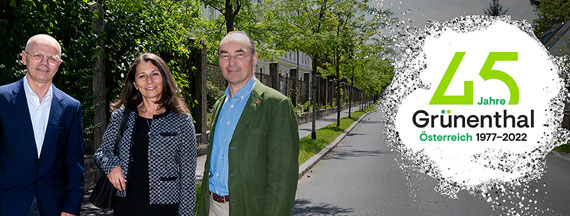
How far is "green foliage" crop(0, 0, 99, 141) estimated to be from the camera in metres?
6.07

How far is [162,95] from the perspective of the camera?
328cm

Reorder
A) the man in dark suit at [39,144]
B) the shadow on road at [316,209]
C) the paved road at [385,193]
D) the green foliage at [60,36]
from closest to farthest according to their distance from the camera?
the man in dark suit at [39,144]
the green foliage at [60,36]
the shadow on road at [316,209]
the paved road at [385,193]

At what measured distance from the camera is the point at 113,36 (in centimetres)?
847

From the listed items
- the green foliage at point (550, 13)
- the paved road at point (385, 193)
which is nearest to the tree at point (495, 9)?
the green foliage at point (550, 13)

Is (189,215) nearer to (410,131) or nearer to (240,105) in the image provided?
(240,105)

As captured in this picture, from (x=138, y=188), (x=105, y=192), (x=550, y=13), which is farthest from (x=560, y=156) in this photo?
(x=550, y=13)

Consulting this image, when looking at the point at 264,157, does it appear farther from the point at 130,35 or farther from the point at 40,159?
the point at 130,35

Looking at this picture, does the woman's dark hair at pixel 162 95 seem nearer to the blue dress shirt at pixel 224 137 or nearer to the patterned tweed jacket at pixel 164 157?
the patterned tweed jacket at pixel 164 157

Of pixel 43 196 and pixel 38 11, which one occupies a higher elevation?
pixel 38 11

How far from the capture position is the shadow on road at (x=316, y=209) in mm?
7105

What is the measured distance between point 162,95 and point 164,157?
38 centimetres

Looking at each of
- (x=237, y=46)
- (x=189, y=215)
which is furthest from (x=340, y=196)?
(x=237, y=46)

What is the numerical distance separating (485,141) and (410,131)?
10.7 ft

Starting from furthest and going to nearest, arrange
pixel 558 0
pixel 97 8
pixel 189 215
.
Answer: pixel 558 0, pixel 97 8, pixel 189 215
